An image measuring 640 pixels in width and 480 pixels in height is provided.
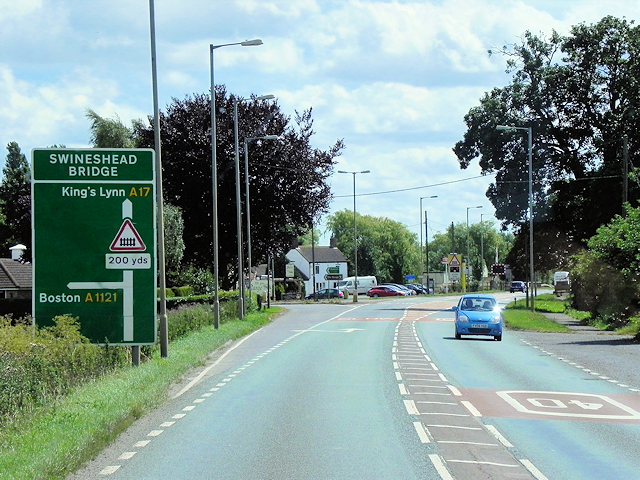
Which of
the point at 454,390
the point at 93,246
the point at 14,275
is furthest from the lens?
the point at 14,275

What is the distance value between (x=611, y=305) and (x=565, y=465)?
3507 centimetres

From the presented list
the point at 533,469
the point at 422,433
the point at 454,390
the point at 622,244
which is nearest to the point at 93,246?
the point at 454,390

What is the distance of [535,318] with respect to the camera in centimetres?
4859

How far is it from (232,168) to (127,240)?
33577 millimetres

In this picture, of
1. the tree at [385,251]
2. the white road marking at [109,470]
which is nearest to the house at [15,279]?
the white road marking at [109,470]

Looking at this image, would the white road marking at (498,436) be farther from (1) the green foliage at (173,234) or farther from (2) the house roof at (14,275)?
(2) the house roof at (14,275)

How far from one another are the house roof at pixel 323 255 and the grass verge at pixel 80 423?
118 meters

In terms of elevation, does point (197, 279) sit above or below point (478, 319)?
above

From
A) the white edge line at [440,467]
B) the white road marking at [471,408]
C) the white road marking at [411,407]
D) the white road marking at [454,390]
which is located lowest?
the white road marking at [454,390]

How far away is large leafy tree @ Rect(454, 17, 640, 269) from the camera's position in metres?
56.2

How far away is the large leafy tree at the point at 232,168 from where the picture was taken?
2108 inches

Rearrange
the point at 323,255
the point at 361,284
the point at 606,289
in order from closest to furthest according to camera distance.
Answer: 1. the point at 606,289
2. the point at 361,284
3. the point at 323,255

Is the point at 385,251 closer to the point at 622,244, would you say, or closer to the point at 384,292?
the point at 384,292

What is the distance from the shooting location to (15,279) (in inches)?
2539
